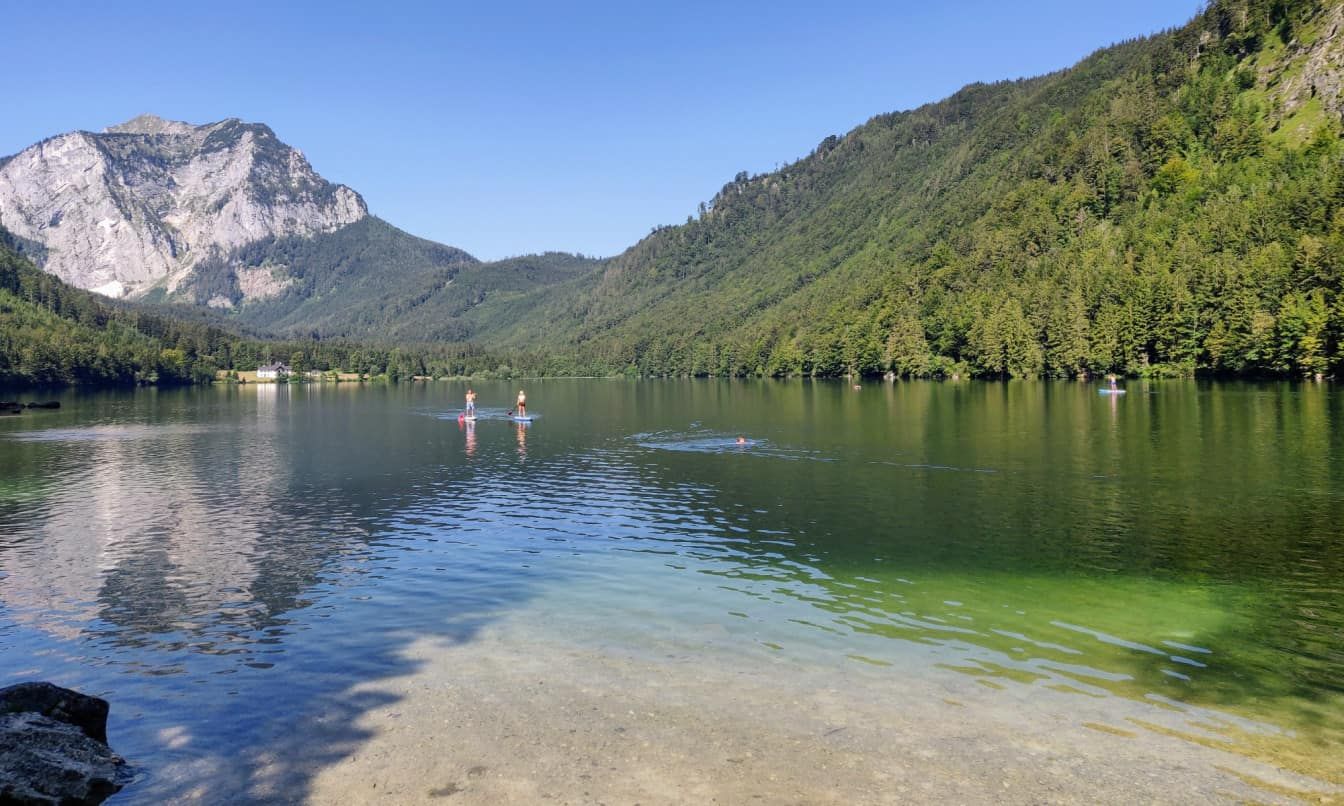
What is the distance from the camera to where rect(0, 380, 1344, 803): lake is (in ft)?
55.1

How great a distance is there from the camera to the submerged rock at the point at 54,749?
45.7 feet

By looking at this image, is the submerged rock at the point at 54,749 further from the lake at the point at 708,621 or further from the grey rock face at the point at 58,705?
the lake at the point at 708,621

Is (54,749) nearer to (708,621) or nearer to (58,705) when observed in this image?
(58,705)

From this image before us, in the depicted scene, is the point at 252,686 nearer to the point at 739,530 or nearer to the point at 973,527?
the point at 739,530

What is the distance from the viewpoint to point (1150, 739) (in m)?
17.1

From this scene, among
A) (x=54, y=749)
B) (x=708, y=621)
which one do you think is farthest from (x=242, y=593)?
(x=708, y=621)

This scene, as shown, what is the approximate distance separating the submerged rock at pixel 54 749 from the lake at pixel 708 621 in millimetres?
711

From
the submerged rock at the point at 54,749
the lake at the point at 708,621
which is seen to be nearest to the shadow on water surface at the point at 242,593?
the lake at the point at 708,621

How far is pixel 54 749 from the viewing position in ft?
49.8

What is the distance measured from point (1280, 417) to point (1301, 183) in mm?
145730

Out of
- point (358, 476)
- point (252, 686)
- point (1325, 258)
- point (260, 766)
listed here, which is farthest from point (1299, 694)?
point (1325, 258)

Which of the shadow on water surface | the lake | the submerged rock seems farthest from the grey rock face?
the lake

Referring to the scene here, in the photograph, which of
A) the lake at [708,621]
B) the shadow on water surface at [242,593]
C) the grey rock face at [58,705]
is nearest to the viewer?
the grey rock face at [58,705]

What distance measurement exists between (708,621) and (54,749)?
17066 millimetres
